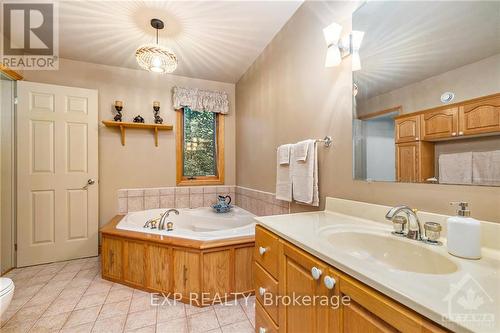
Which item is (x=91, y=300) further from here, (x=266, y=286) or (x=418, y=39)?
(x=418, y=39)

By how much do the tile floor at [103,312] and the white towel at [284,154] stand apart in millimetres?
1230

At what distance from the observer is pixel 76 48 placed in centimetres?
253

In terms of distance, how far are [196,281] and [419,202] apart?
5.50 ft

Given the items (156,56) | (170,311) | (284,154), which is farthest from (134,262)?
(156,56)

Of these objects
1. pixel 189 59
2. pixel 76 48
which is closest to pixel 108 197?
pixel 76 48

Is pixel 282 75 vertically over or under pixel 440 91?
over

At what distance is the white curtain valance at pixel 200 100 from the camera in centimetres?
315

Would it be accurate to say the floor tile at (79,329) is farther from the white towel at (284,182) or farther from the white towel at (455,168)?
the white towel at (455,168)

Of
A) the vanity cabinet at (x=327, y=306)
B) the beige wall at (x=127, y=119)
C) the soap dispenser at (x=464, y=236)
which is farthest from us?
the beige wall at (x=127, y=119)

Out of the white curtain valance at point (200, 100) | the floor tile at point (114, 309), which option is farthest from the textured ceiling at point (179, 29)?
the floor tile at point (114, 309)

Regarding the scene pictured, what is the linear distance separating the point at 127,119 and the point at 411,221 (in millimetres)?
3246

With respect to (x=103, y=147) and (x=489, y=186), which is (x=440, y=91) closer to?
(x=489, y=186)

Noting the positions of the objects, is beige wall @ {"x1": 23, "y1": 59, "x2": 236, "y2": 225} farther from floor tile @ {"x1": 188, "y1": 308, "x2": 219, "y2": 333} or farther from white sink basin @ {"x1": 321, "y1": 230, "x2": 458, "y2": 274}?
white sink basin @ {"x1": 321, "y1": 230, "x2": 458, "y2": 274}

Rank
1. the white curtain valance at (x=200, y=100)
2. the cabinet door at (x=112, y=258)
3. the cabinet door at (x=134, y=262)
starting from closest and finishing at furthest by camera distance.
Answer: the cabinet door at (x=134, y=262), the cabinet door at (x=112, y=258), the white curtain valance at (x=200, y=100)
